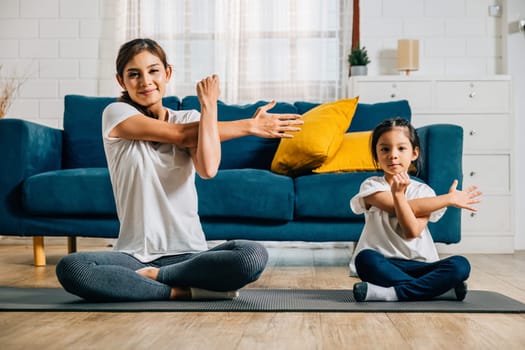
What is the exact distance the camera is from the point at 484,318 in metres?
1.82

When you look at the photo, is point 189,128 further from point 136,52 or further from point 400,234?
point 400,234

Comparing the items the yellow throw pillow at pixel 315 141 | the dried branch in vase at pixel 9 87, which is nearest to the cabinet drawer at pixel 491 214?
the yellow throw pillow at pixel 315 141

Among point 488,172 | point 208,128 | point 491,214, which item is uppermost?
point 208,128

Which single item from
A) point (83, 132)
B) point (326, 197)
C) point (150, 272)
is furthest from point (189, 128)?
point (83, 132)

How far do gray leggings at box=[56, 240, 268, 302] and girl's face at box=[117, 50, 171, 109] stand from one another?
1.59 ft

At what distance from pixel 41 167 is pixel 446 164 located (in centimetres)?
189

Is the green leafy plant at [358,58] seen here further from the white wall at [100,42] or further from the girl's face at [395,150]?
the girl's face at [395,150]

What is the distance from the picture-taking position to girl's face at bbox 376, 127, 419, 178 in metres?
2.31

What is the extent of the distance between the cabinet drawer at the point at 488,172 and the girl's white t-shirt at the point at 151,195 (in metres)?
2.50

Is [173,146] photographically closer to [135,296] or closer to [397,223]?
[135,296]

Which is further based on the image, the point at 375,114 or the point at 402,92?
the point at 402,92

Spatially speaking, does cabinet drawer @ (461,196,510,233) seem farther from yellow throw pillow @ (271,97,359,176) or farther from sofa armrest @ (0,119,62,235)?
sofa armrest @ (0,119,62,235)

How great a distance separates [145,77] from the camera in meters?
2.11

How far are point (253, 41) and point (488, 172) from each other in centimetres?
174
